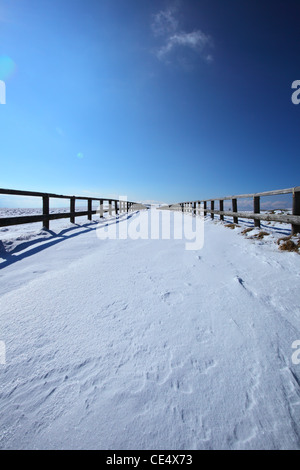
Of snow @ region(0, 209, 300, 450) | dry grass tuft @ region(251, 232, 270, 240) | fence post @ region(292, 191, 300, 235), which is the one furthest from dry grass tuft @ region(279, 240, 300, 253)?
dry grass tuft @ region(251, 232, 270, 240)

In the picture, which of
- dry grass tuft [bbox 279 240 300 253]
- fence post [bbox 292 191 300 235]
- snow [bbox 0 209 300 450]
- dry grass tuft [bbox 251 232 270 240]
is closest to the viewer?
snow [bbox 0 209 300 450]

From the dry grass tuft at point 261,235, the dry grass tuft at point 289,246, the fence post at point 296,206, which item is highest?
the fence post at point 296,206

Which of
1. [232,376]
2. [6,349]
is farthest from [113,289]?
[232,376]

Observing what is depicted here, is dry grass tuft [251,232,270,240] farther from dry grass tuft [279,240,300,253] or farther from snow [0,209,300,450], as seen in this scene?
snow [0,209,300,450]

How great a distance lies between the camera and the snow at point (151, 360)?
0.98 meters

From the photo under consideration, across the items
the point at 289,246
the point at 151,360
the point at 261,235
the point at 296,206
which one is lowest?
the point at 151,360

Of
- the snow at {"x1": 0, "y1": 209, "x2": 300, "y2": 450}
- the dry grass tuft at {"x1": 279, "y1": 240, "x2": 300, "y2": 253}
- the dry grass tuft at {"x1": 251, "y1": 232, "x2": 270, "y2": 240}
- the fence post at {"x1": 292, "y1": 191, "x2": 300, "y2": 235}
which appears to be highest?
the fence post at {"x1": 292, "y1": 191, "x2": 300, "y2": 235}

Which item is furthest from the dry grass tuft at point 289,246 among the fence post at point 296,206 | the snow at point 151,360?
the snow at point 151,360

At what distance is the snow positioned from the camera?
38.4 inches

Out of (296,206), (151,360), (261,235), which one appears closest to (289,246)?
(296,206)

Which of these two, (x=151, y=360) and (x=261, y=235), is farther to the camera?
(x=261, y=235)

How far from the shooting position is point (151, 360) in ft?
4.45

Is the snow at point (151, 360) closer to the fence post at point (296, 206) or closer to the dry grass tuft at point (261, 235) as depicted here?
the fence post at point (296, 206)

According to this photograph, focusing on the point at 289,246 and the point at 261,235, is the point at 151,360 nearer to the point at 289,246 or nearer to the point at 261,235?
the point at 289,246
